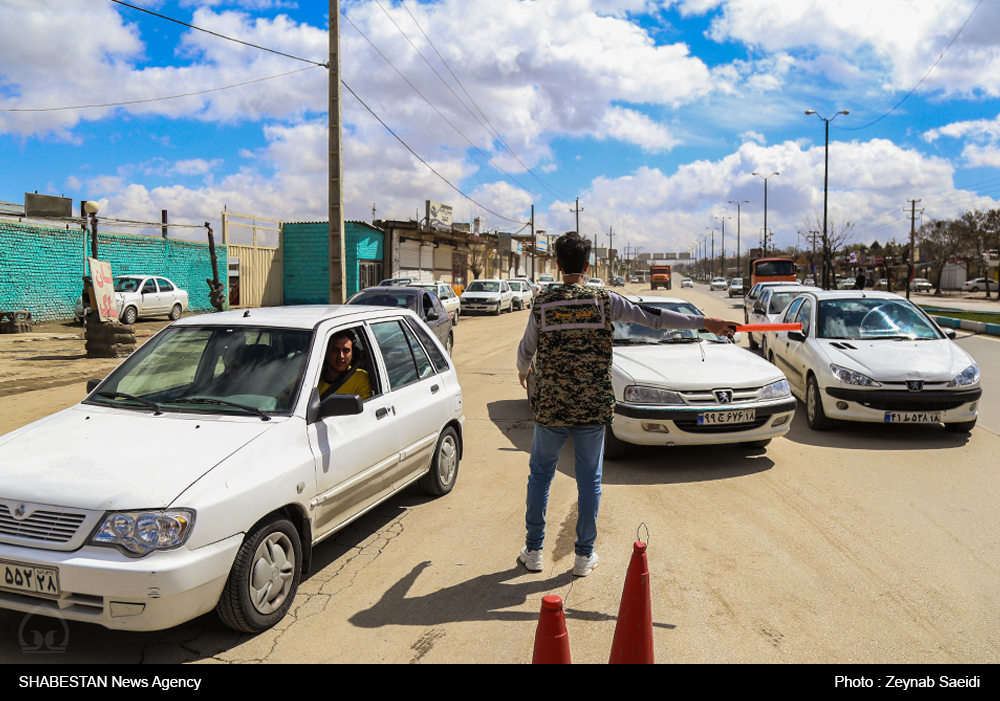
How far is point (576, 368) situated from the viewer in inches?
151

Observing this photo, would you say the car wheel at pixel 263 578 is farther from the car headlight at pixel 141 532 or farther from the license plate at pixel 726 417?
the license plate at pixel 726 417

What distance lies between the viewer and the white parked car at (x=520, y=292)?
119 ft

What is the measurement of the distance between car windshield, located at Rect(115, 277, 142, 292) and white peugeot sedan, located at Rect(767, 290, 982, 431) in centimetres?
2052

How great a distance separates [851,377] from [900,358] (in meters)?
0.67

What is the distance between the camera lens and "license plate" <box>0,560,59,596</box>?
112 inches

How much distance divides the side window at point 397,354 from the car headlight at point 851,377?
4.78 m

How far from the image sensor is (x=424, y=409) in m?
5.10

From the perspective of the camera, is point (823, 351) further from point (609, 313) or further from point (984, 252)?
point (984, 252)

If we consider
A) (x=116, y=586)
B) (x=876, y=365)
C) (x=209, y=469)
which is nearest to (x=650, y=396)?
(x=876, y=365)

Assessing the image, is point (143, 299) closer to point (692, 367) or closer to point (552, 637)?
point (692, 367)

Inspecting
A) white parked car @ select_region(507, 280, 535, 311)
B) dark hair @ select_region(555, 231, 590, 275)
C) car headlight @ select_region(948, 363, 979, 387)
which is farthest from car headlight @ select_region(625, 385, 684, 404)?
white parked car @ select_region(507, 280, 535, 311)

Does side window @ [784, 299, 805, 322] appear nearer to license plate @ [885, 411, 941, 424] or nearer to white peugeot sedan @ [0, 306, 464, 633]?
license plate @ [885, 411, 941, 424]

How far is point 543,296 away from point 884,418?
5.11 m

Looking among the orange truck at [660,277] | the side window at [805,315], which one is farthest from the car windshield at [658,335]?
the orange truck at [660,277]
